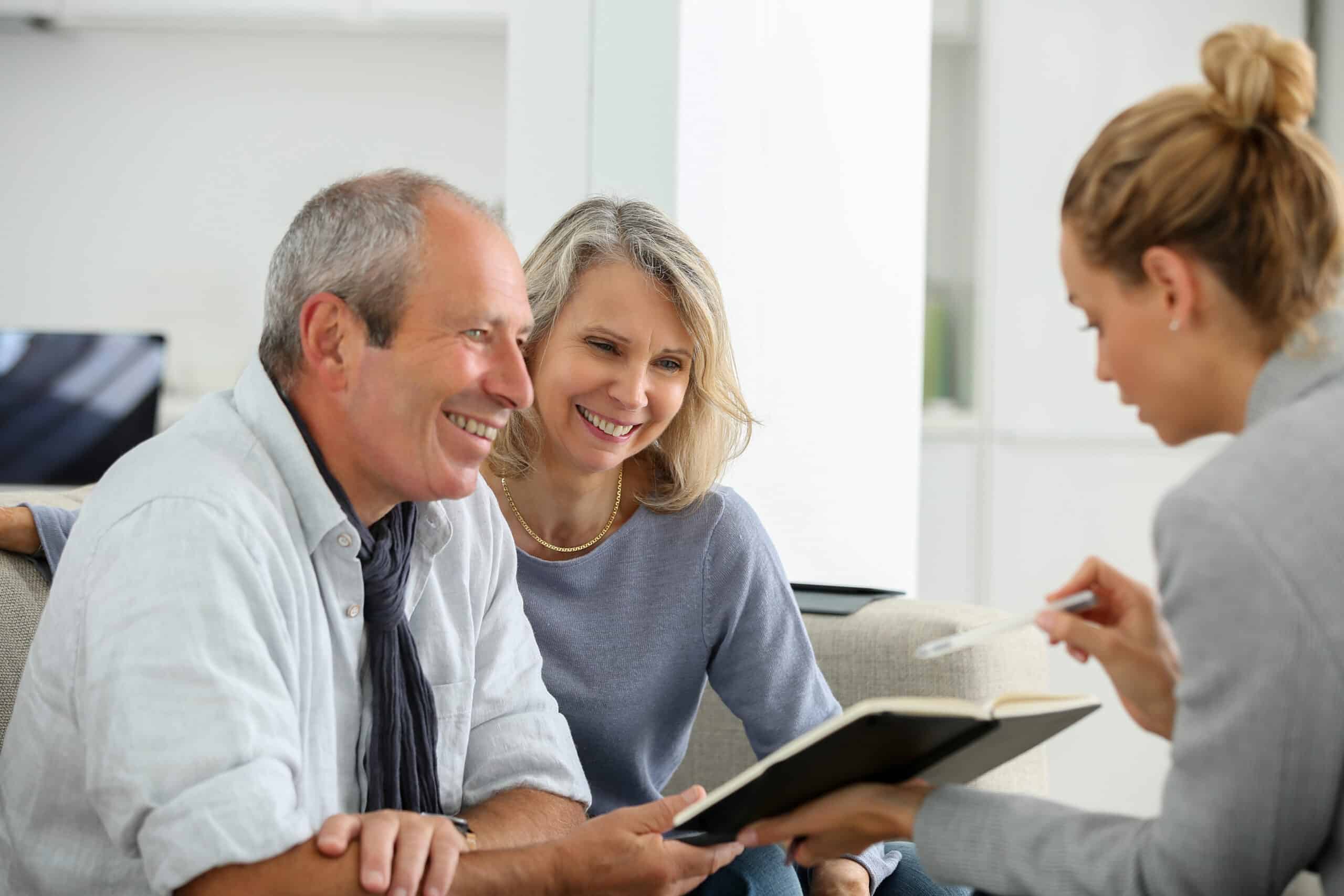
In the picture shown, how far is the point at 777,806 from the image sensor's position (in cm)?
110

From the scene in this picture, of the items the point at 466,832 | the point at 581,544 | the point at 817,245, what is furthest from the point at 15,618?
the point at 817,245

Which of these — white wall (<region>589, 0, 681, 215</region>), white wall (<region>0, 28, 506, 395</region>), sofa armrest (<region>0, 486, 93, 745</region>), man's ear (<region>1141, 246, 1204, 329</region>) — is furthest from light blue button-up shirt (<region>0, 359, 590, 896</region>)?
white wall (<region>0, 28, 506, 395</region>)

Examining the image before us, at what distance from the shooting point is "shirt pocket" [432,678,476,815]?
1.31m

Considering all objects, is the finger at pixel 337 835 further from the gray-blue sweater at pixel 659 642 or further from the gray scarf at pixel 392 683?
the gray-blue sweater at pixel 659 642

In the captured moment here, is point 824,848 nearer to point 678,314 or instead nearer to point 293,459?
point 293,459

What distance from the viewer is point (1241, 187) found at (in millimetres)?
931

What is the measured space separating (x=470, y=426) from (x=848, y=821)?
48 centimetres

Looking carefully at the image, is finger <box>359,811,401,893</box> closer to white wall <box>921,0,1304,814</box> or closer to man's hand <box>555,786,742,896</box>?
man's hand <box>555,786,742,896</box>

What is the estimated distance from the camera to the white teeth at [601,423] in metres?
1.63

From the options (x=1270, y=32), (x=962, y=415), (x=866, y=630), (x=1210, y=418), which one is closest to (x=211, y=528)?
(x=1210, y=418)

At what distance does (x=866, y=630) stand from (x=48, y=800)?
1053mm

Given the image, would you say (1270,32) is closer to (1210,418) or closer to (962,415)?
(1210,418)

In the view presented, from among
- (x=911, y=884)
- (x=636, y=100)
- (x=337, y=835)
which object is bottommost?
(x=911, y=884)

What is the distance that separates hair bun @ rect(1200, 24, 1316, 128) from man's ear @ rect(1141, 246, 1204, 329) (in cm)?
11
